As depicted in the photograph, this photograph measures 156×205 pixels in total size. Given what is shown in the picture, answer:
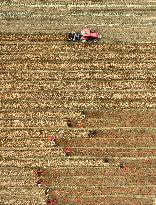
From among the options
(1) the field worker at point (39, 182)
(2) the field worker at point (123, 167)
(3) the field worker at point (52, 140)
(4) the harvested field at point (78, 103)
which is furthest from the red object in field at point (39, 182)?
(2) the field worker at point (123, 167)

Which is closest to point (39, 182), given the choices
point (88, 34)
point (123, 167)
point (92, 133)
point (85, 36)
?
point (92, 133)

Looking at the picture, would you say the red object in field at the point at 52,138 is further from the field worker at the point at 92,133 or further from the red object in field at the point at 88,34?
the red object in field at the point at 88,34

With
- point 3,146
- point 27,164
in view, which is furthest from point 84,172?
point 3,146

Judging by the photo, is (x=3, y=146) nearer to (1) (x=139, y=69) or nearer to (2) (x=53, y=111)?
(2) (x=53, y=111)

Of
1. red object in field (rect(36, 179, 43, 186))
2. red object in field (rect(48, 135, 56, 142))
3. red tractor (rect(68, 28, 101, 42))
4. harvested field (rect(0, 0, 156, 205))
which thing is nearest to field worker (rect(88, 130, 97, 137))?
harvested field (rect(0, 0, 156, 205))

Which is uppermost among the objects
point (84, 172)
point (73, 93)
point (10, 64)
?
point (10, 64)

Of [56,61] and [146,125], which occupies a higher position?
[56,61]

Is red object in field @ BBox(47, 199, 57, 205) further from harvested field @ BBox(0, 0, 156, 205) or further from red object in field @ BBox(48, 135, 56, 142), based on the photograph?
red object in field @ BBox(48, 135, 56, 142)
